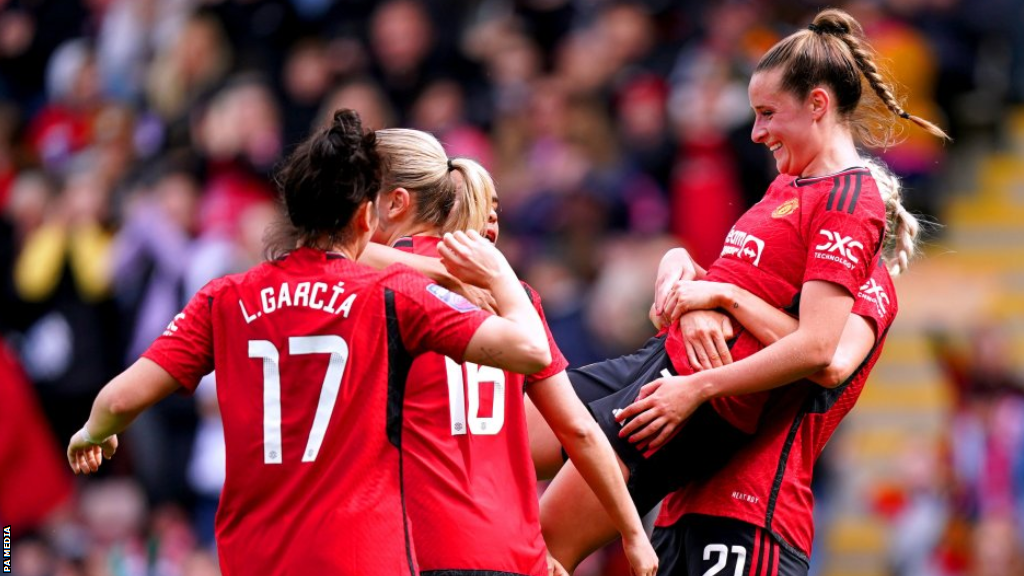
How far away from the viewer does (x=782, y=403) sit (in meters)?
5.00

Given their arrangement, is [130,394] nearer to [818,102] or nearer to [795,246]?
[795,246]

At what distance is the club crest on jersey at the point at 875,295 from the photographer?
4969mm

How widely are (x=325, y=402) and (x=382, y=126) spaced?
7.12 metres

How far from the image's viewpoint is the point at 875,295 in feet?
16.4

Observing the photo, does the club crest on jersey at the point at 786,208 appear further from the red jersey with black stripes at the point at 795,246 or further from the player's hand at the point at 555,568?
the player's hand at the point at 555,568

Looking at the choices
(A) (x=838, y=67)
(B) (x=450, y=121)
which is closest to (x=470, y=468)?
(A) (x=838, y=67)

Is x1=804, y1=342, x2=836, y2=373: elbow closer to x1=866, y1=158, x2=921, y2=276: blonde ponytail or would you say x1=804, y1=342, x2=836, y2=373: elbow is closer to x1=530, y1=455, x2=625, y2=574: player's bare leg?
x1=866, y1=158, x2=921, y2=276: blonde ponytail


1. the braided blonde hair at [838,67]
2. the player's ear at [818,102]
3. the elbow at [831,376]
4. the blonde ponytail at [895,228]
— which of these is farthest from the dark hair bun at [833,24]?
the elbow at [831,376]

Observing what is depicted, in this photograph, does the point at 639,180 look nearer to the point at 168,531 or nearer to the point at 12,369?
the point at 168,531

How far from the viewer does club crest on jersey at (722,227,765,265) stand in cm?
490

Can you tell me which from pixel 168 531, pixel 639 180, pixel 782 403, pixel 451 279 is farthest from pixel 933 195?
pixel 451 279

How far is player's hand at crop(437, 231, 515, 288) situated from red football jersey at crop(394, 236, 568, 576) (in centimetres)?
29

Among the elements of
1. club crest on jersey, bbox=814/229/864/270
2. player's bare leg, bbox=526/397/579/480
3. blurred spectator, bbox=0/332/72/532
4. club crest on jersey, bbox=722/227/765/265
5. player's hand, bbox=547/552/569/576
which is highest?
club crest on jersey, bbox=814/229/864/270

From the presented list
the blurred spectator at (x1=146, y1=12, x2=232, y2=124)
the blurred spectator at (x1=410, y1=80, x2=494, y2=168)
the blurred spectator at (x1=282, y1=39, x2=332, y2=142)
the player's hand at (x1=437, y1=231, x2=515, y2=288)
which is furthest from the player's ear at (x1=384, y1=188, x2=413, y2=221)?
the blurred spectator at (x1=146, y1=12, x2=232, y2=124)
